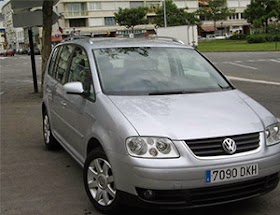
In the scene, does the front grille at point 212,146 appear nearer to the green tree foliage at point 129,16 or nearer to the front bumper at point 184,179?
the front bumper at point 184,179

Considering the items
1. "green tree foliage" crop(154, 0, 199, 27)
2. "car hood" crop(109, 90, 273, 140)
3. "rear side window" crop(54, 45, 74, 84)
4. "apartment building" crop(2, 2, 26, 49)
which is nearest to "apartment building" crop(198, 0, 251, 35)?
"green tree foliage" crop(154, 0, 199, 27)

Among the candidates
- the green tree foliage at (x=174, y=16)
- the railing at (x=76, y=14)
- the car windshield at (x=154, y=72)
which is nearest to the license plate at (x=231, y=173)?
the car windshield at (x=154, y=72)

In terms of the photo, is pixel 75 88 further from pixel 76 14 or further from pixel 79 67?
pixel 76 14

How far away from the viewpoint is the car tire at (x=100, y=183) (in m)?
4.03

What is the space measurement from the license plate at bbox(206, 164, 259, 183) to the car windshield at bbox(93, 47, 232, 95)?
121 centimetres

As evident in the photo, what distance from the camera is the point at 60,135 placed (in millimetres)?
5875

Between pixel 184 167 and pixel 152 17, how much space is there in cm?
9058

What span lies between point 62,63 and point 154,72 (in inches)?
61.1

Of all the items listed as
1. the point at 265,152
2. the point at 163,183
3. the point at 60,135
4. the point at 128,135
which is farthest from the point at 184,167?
the point at 60,135

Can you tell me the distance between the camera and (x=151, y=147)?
12.1 ft

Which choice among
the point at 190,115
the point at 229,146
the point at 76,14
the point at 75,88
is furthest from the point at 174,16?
the point at 229,146

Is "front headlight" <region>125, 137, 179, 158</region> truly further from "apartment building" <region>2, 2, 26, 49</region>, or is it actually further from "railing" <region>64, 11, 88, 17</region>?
"apartment building" <region>2, 2, 26, 49</region>

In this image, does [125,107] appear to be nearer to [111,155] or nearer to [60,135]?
[111,155]

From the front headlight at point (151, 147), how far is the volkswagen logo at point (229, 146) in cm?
40
